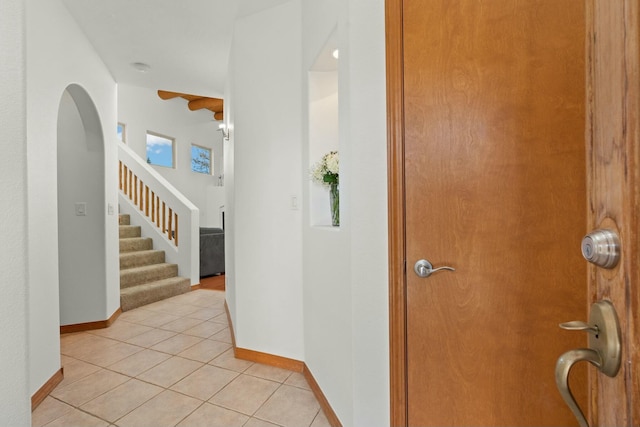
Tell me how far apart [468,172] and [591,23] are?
65cm

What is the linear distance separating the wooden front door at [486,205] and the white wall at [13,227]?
1247 millimetres

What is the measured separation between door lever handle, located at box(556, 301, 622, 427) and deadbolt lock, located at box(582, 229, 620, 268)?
0.19 feet

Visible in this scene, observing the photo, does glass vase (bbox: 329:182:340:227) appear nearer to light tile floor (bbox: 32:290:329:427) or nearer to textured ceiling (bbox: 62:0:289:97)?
light tile floor (bbox: 32:290:329:427)

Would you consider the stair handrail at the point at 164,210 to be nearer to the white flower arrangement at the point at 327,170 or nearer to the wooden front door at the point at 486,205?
the white flower arrangement at the point at 327,170

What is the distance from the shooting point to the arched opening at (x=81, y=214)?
114 inches

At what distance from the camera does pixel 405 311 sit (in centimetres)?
113

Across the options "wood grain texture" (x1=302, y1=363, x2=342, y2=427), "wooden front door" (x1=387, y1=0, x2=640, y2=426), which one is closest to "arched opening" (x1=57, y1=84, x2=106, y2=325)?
"wood grain texture" (x1=302, y1=363, x2=342, y2=427)

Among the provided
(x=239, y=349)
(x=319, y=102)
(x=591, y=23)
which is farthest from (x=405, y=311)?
(x=239, y=349)

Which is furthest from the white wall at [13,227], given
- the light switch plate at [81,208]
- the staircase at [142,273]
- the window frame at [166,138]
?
the window frame at [166,138]

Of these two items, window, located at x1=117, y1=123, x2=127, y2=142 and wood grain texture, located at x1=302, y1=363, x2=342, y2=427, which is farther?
window, located at x1=117, y1=123, x2=127, y2=142

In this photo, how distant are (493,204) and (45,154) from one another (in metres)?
2.75

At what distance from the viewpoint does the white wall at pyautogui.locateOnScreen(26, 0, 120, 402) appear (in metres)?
1.84

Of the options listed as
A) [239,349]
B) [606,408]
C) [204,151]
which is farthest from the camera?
[204,151]

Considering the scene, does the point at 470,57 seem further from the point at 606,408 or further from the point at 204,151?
the point at 204,151
